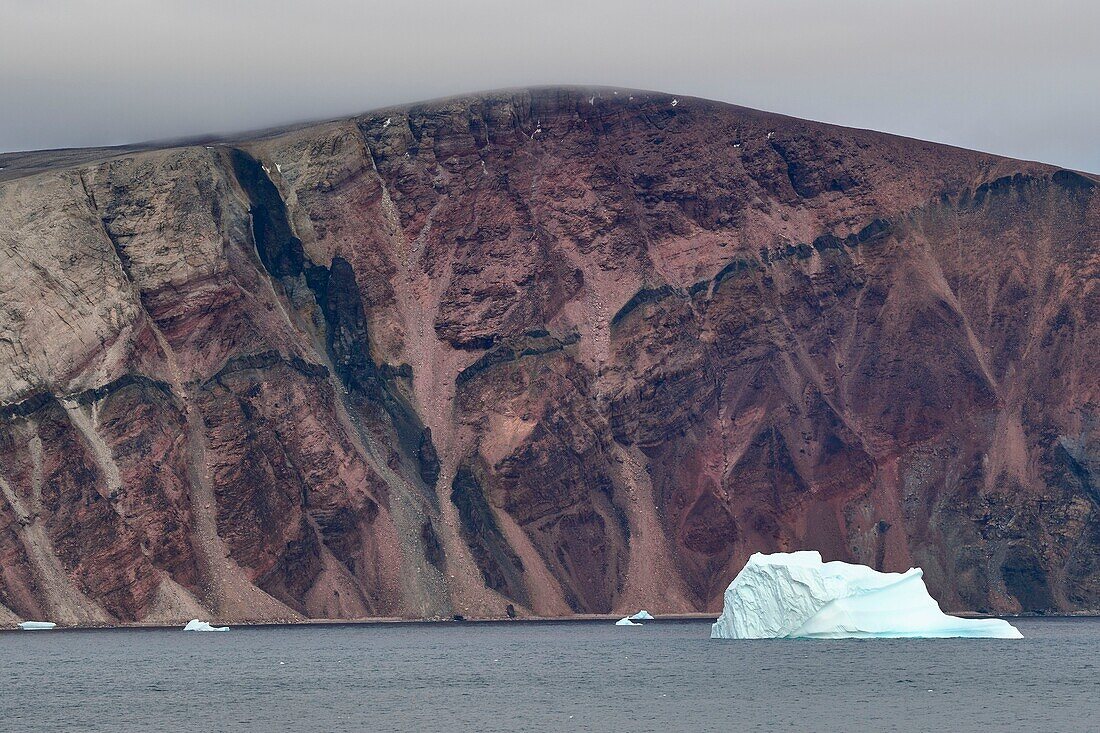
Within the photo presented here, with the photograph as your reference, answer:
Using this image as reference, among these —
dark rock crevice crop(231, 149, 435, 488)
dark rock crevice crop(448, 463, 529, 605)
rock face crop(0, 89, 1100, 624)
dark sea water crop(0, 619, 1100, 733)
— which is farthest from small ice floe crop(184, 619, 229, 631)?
dark rock crevice crop(231, 149, 435, 488)

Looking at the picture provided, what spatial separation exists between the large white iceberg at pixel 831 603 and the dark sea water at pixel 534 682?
2016mm

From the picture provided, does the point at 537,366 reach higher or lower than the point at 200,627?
higher

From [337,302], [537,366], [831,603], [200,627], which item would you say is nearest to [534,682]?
[831,603]

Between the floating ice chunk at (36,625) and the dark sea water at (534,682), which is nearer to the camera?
the dark sea water at (534,682)

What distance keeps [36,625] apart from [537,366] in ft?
177

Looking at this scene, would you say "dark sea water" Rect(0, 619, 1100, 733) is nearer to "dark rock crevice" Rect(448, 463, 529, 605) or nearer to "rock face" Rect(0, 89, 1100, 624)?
"rock face" Rect(0, 89, 1100, 624)

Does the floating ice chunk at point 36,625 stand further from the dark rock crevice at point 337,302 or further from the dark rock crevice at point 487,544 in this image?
the dark rock crevice at point 337,302

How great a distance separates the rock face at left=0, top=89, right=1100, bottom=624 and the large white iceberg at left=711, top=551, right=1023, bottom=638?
42.3 m

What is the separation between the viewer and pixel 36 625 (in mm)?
133375

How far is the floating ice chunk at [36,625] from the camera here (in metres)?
133

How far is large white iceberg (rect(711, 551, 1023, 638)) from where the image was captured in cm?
10950

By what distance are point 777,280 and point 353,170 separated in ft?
152

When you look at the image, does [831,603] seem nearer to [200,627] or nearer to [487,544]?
[487,544]

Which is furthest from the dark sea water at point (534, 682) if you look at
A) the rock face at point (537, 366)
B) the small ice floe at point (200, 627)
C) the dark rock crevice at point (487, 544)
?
the dark rock crevice at point (487, 544)
